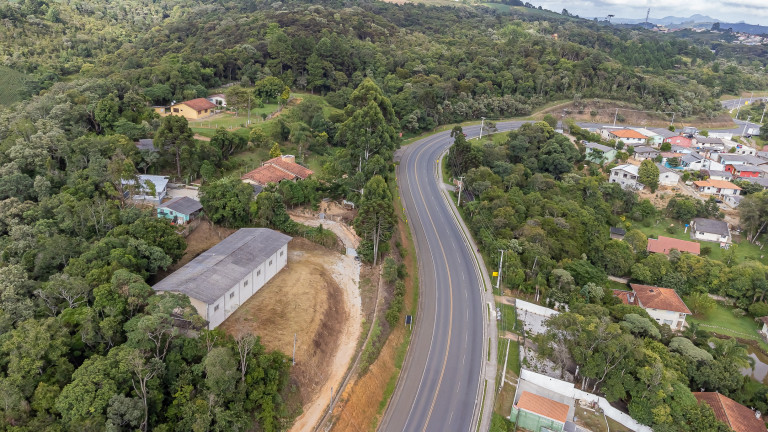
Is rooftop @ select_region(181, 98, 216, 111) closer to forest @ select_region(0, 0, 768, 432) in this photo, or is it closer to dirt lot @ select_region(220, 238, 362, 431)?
forest @ select_region(0, 0, 768, 432)

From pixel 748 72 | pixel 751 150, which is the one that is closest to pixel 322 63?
pixel 751 150

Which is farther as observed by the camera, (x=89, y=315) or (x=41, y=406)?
(x=89, y=315)

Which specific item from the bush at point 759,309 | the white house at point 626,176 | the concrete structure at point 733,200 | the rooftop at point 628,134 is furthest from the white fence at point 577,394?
the rooftop at point 628,134

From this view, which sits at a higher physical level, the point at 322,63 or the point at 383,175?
the point at 322,63

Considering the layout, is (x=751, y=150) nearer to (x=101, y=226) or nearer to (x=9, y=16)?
(x=101, y=226)

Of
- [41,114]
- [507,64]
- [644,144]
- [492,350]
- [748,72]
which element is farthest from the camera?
[748,72]

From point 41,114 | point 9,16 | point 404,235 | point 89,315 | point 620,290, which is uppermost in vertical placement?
point 9,16
